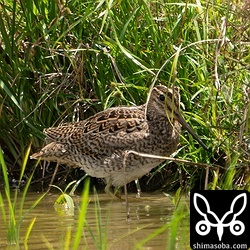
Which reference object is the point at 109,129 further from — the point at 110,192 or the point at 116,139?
the point at 110,192

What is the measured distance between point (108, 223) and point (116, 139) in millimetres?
1390

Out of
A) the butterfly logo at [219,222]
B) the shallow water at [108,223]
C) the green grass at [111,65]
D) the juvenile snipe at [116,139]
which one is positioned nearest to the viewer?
the butterfly logo at [219,222]

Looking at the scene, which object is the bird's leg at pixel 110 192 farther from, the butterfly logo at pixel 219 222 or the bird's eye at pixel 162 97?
the butterfly logo at pixel 219 222

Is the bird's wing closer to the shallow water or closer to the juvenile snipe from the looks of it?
the juvenile snipe

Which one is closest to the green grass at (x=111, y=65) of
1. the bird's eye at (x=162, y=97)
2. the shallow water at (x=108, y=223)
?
the bird's eye at (x=162, y=97)

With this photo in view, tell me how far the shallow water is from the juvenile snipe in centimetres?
31

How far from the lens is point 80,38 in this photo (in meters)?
9.52

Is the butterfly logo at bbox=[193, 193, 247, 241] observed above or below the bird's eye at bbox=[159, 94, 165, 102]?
below

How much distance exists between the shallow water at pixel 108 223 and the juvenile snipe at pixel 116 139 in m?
0.31

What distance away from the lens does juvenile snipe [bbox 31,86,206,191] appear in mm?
9312

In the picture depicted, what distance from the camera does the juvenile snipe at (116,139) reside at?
931 centimetres

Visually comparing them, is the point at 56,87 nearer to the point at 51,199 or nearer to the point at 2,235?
the point at 51,199

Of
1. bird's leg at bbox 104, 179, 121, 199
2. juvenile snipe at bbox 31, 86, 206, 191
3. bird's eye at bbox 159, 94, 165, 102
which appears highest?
bird's eye at bbox 159, 94, 165, 102

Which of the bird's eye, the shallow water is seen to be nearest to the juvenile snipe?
the bird's eye
